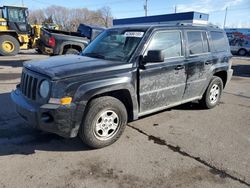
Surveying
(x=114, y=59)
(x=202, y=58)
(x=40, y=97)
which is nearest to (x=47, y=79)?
(x=40, y=97)

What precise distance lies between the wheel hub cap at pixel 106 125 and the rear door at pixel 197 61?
1.91 meters

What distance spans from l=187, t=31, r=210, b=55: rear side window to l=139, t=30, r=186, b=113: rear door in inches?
12.3

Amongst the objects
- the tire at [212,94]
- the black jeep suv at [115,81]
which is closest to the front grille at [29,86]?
the black jeep suv at [115,81]

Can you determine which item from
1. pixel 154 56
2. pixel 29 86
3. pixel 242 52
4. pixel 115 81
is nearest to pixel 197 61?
pixel 154 56

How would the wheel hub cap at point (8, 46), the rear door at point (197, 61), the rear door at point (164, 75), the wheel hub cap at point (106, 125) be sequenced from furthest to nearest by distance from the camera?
the wheel hub cap at point (8, 46)
the rear door at point (197, 61)
the rear door at point (164, 75)
the wheel hub cap at point (106, 125)

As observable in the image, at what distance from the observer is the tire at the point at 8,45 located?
15969mm

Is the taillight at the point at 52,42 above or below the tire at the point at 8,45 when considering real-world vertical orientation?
above

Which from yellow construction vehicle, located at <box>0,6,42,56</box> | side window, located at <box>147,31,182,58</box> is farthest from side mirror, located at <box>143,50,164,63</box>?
yellow construction vehicle, located at <box>0,6,42,56</box>

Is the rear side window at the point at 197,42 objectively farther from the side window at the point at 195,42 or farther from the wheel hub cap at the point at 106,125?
the wheel hub cap at the point at 106,125

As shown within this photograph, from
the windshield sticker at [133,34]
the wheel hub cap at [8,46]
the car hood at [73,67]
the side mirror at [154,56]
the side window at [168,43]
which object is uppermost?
the windshield sticker at [133,34]

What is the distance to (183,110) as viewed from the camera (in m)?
5.88

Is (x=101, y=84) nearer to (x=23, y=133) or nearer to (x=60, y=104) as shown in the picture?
(x=60, y=104)

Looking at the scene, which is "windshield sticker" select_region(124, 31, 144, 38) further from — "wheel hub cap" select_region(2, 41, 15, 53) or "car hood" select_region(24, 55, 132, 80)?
"wheel hub cap" select_region(2, 41, 15, 53)

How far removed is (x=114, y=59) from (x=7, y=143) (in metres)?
2.31
